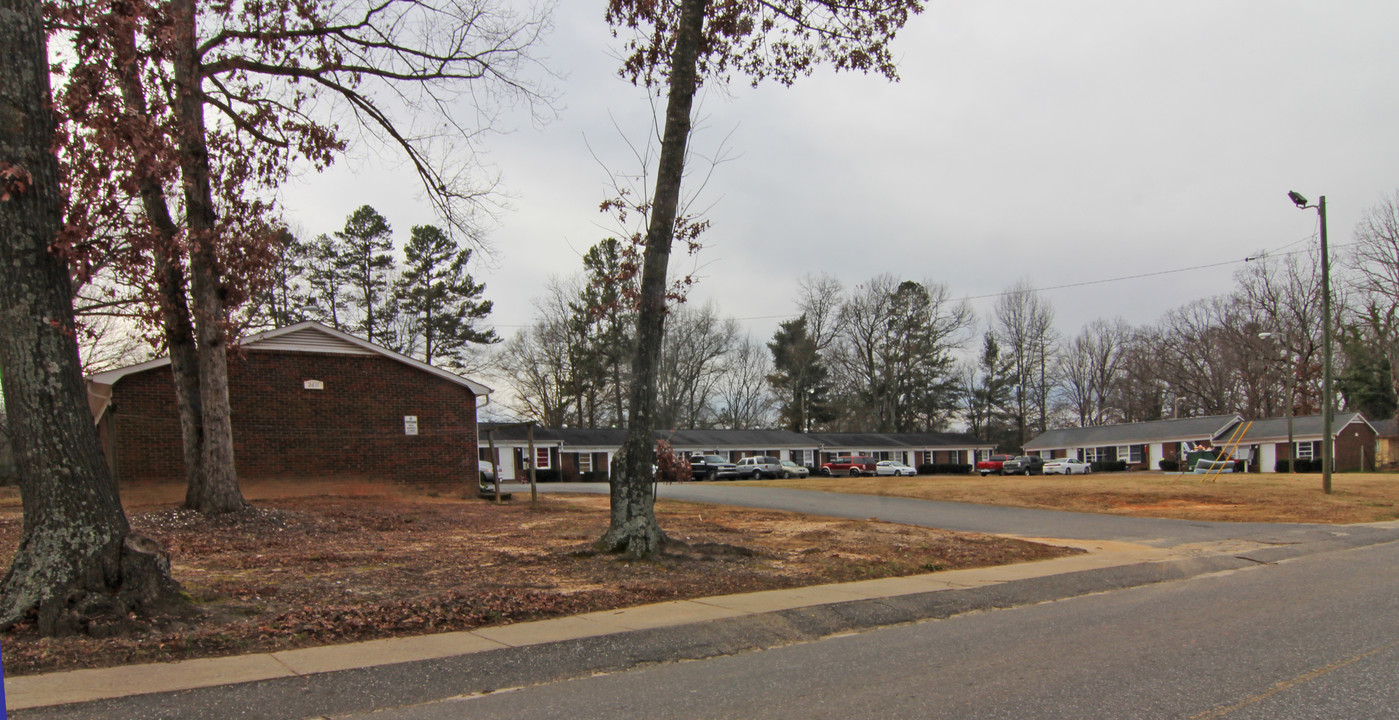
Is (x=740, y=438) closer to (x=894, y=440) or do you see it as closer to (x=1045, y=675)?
(x=894, y=440)

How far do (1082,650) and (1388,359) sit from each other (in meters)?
69.2

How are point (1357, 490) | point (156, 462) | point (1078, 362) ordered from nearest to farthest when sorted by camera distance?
point (156, 462), point (1357, 490), point (1078, 362)

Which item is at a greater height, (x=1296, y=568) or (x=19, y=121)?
(x=19, y=121)

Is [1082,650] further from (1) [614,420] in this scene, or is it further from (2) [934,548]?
(1) [614,420]

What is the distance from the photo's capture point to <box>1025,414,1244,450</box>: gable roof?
6009cm

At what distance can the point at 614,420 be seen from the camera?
67500 mm

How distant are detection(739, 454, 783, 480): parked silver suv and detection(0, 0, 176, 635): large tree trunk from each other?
44.6 metres

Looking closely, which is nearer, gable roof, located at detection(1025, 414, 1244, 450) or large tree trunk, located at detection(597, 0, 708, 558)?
large tree trunk, located at detection(597, 0, 708, 558)

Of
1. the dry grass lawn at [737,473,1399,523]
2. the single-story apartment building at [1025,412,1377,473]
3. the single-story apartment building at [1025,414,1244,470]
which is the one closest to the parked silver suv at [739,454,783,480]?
the dry grass lawn at [737,473,1399,523]

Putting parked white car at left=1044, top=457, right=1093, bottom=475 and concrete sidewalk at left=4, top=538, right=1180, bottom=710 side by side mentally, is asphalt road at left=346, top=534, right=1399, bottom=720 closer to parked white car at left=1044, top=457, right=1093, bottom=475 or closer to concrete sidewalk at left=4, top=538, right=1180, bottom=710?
concrete sidewalk at left=4, top=538, right=1180, bottom=710

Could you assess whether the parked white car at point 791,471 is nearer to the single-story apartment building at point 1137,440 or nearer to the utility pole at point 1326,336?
the single-story apartment building at point 1137,440

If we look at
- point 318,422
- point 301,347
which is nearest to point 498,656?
point 318,422

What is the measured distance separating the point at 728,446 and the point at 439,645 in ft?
183

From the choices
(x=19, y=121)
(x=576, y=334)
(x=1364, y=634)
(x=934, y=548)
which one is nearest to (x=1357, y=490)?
(x=934, y=548)
